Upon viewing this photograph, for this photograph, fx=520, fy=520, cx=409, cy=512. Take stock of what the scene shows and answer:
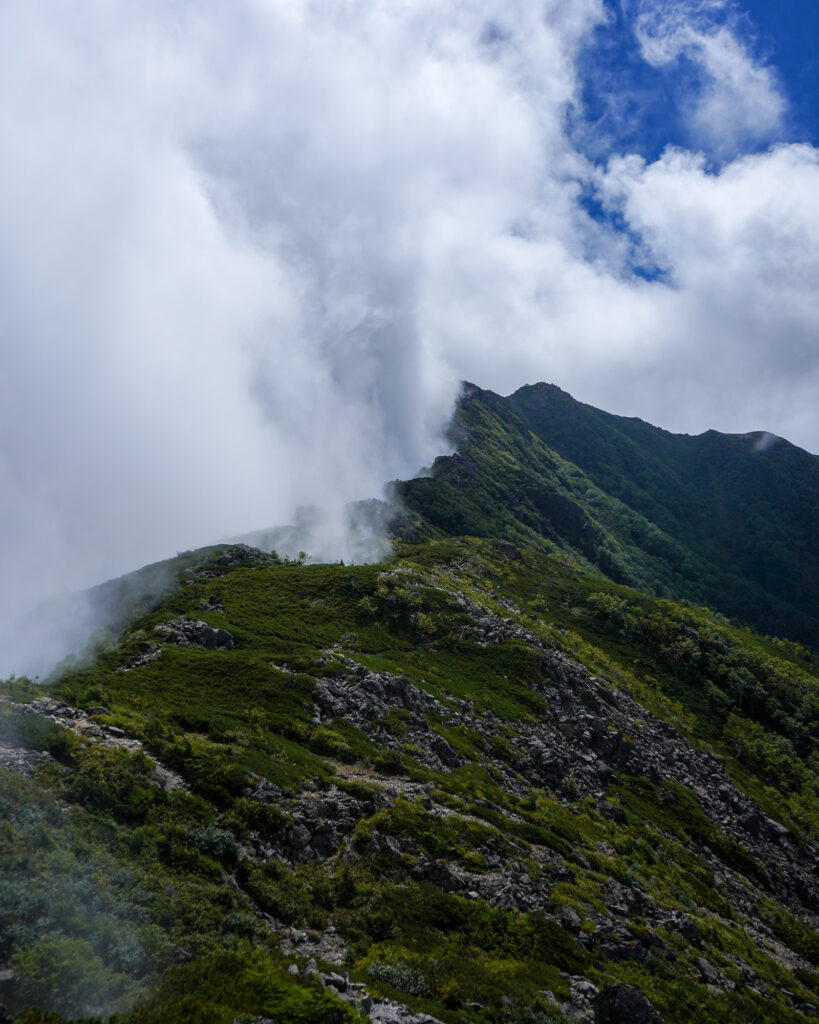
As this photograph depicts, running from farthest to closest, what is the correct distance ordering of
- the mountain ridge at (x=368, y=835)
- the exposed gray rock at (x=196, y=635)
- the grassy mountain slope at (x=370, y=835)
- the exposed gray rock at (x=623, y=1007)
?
the exposed gray rock at (x=196, y=635) → the exposed gray rock at (x=623, y=1007) → the grassy mountain slope at (x=370, y=835) → the mountain ridge at (x=368, y=835)

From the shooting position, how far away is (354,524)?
191 meters

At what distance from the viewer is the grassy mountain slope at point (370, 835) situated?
59.4 ft

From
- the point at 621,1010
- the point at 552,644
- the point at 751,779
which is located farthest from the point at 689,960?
the point at 751,779

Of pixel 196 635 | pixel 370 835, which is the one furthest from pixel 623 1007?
pixel 196 635

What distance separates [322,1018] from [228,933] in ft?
20.7

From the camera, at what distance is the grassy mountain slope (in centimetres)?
1811

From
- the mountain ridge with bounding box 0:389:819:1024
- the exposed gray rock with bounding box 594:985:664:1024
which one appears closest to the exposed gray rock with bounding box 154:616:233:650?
the mountain ridge with bounding box 0:389:819:1024

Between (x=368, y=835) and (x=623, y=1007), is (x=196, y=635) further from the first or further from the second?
(x=623, y=1007)

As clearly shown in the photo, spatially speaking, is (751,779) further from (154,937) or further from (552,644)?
(154,937)

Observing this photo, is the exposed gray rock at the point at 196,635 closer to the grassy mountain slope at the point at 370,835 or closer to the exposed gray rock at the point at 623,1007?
the grassy mountain slope at the point at 370,835

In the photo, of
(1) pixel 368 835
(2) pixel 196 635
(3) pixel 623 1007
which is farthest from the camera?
(2) pixel 196 635

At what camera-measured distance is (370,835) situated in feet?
102

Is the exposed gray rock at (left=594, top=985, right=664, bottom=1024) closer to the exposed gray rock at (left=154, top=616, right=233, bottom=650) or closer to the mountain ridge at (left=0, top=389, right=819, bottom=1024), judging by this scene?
the mountain ridge at (left=0, top=389, right=819, bottom=1024)

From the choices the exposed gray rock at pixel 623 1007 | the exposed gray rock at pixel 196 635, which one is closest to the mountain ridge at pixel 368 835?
the exposed gray rock at pixel 623 1007
